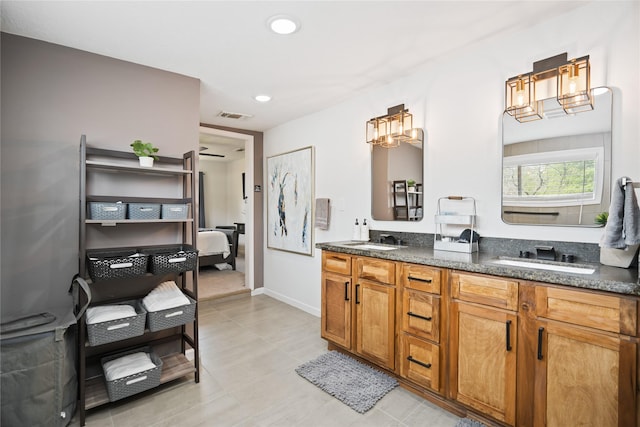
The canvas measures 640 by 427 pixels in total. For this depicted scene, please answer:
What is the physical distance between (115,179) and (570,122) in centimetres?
319

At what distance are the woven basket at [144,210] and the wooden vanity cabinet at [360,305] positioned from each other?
4.65ft

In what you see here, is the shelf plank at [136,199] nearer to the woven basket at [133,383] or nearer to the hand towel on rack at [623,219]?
the woven basket at [133,383]

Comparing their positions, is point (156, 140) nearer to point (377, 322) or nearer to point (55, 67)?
point (55, 67)

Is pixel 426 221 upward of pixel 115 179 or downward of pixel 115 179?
downward

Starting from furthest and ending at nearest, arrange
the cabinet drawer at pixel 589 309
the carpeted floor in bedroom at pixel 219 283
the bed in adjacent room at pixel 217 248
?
1. the bed in adjacent room at pixel 217 248
2. the carpeted floor in bedroom at pixel 219 283
3. the cabinet drawer at pixel 589 309

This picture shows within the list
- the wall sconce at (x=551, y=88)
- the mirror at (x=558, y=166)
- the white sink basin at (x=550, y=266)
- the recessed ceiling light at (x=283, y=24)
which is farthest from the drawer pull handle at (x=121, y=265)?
the wall sconce at (x=551, y=88)

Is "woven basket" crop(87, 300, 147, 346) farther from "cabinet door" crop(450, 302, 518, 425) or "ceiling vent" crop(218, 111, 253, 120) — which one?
"ceiling vent" crop(218, 111, 253, 120)

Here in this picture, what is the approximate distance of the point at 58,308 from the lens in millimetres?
2139

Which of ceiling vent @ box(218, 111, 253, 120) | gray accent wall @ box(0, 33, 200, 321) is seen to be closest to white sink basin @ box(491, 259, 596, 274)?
gray accent wall @ box(0, 33, 200, 321)

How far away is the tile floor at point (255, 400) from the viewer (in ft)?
6.25

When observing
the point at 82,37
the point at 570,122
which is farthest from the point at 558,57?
the point at 82,37

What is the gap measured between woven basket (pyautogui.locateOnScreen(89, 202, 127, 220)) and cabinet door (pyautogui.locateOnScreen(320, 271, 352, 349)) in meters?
1.67

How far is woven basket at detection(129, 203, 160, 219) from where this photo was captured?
2211 millimetres

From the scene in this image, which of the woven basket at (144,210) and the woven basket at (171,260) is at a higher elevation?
the woven basket at (144,210)
